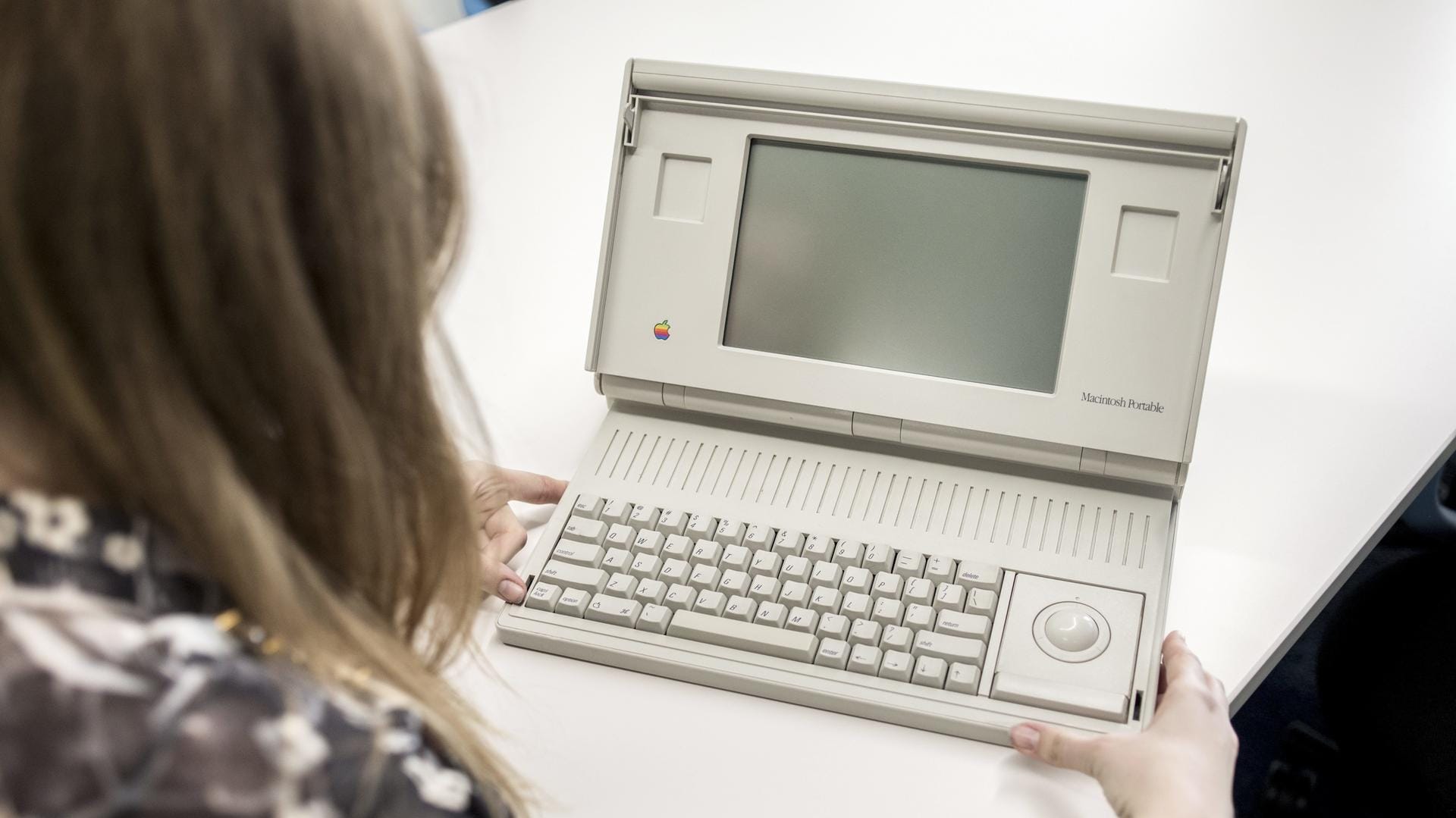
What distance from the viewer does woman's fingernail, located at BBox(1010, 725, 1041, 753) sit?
701 mm

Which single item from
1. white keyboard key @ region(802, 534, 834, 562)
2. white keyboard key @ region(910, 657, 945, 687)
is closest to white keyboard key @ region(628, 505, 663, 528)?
white keyboard key @ region(802, 534, 834, 562)

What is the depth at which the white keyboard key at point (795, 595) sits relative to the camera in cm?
78

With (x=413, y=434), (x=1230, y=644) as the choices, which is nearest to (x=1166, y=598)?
(x=1230, y=644)

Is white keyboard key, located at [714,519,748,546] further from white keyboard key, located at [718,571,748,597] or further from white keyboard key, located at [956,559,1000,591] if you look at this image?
white keyboard key, located at [956,559,1000,591]

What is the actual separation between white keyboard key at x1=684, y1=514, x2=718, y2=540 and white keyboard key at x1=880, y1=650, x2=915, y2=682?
0.15 metres

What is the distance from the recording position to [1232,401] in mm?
989

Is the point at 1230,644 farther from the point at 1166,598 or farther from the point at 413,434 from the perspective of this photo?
the point at 413,434

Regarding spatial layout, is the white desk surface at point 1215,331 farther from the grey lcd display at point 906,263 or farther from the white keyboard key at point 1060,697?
the grey lcd display at point 906,263

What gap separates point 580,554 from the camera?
0.82 m

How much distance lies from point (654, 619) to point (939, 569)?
190mm

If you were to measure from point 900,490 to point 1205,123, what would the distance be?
323 mm

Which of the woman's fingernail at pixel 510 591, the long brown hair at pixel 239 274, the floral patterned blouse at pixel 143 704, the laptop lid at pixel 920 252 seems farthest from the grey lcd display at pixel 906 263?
the floral patterned blouse at pixel 143 704

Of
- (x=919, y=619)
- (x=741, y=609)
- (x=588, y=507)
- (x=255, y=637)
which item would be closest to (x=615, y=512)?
(x=588, y=507)

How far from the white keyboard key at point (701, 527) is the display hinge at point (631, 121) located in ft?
0.94
